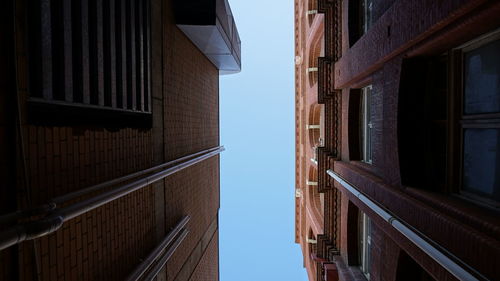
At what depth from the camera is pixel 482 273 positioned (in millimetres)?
4293

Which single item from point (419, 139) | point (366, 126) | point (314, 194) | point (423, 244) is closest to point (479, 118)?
point (419, 139)

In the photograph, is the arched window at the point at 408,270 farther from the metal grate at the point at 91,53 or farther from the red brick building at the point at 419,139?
the metal grate at the point at 91,53

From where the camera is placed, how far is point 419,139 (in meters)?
6.83

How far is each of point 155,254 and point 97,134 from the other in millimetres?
2775

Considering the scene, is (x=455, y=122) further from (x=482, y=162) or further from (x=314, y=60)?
(x=314, y=60)

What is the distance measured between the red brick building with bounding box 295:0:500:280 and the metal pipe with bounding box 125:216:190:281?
4438 mm

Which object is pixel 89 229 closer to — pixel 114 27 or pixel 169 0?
pixel 114 27

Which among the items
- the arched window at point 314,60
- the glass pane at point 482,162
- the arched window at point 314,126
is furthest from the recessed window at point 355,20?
the arched window at point 314,126

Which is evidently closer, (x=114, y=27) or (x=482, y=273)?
(x=482, y=273)

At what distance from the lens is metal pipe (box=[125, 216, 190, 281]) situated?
5756 millimetres

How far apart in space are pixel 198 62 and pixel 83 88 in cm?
700

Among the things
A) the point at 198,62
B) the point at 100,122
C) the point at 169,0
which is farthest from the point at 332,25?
the point at 100,122

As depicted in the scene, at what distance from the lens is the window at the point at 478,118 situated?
190 inches

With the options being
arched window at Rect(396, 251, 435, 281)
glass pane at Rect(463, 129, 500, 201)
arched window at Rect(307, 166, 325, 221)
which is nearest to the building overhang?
glass pane at Rect(463, 129, 500, 201)
